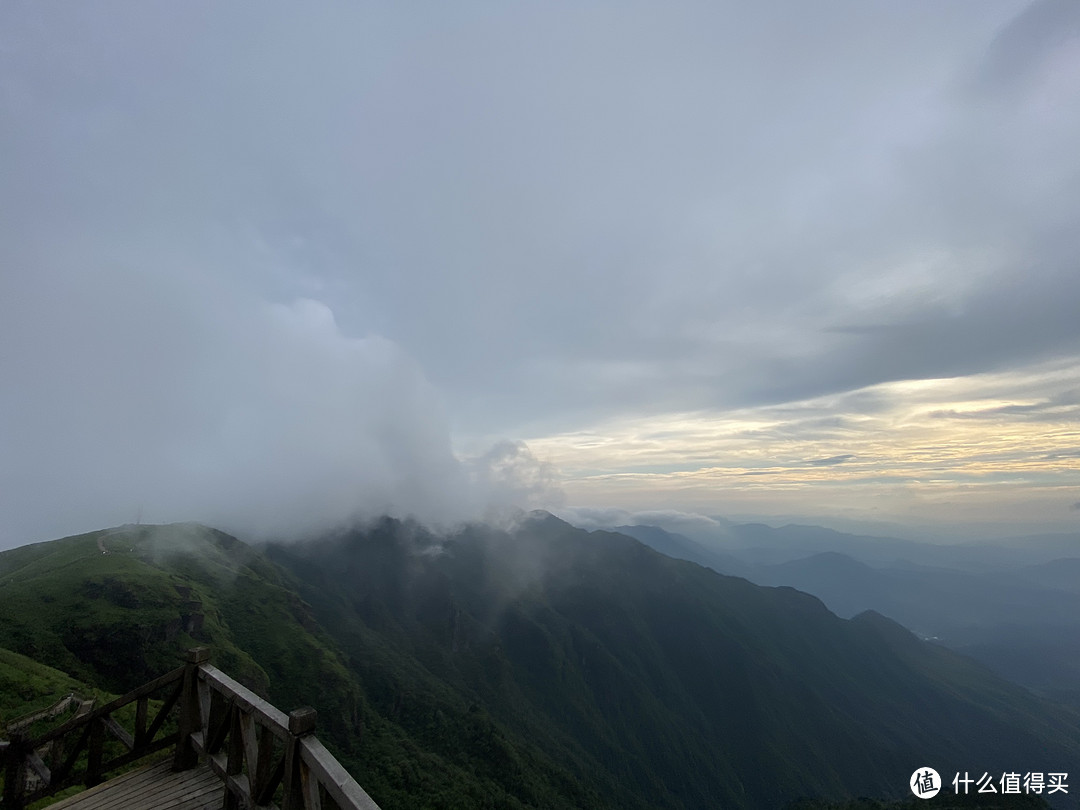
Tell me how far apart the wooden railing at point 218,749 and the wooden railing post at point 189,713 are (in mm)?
18

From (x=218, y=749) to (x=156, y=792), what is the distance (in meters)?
1.27

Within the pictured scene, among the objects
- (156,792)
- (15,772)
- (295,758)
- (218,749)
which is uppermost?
(295,758)

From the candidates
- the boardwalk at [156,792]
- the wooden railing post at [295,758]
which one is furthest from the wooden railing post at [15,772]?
the wooden railing post at [295,758]

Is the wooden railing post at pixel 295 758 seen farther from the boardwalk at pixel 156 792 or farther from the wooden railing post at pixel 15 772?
the wooden railing post at pixel 15 772

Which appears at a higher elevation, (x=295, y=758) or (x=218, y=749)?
(x=295, y=758)

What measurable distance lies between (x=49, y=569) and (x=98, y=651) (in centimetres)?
3743

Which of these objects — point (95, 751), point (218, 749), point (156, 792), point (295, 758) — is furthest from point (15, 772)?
point (295, 758)

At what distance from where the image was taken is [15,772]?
10867mm

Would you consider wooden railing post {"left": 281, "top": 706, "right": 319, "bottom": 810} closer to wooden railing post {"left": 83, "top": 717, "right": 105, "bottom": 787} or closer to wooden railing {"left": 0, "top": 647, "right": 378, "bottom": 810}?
wooden railing {"left": 0, "top": 647, "right": 378, "bottom": 810}

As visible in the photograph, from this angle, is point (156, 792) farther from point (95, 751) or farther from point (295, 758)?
point (295, 758)

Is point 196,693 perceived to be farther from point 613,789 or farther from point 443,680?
point 613,789

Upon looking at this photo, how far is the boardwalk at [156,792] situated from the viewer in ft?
31.2

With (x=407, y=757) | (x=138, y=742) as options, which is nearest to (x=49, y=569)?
(x=407, y=757)

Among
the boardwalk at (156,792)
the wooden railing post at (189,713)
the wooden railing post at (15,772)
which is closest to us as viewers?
the boardwalk at (156,792)
